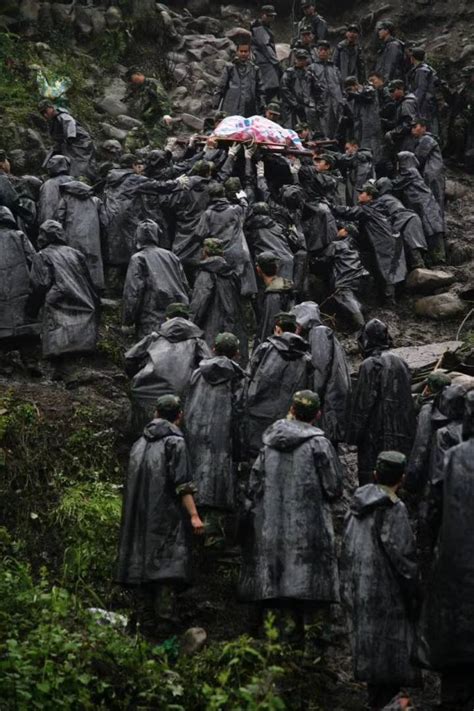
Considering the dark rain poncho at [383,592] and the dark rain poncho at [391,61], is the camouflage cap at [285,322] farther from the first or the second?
the dark rain poncho at [391,61]

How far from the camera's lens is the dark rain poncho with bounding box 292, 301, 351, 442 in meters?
10.9

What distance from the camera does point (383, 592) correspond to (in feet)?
26.9

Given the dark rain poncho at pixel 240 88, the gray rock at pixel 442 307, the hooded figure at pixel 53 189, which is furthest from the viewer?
the dark rain poncho at pixel 240 88

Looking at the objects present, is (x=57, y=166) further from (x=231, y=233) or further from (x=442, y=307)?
(x=442, y=307)

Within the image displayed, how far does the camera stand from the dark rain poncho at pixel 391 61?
20.0 meters

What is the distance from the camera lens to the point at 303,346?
10469 millimetres

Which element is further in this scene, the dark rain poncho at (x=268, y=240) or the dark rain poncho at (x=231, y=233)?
the dark rain poncho at (x=268, y=240)

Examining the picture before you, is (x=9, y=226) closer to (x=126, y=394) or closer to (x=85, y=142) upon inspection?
(x=126, y=394)

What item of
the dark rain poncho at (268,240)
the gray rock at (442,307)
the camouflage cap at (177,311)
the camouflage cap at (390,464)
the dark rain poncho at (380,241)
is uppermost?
the dark rain poncho at (380,241)

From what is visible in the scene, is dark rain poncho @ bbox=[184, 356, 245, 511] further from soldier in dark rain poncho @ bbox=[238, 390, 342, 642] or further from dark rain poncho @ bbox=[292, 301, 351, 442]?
soldier in dark rain poncho @ bbox=[238, 390, 342, 642]

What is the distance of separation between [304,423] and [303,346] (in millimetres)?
1658

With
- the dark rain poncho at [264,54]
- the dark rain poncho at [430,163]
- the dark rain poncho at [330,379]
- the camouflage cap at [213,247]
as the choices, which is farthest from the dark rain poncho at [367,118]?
the dark rain poncho at [330,379]

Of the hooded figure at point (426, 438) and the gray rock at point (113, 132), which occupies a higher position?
the gray rock at point (113, 132)

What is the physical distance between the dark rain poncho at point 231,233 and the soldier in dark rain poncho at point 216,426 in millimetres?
3107
